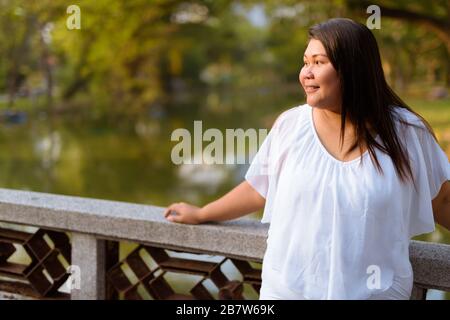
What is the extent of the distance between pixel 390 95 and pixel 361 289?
1.45 ft

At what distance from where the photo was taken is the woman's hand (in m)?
2.06

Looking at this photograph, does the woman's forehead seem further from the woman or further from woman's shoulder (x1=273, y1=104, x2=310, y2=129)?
woman's shoulder (x1=273, y1=104, x2=310, y2=129)

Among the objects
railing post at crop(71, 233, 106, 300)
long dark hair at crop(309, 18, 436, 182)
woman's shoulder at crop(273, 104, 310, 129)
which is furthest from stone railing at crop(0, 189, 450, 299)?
long dark hair at crop(309, 18, 436, 182)

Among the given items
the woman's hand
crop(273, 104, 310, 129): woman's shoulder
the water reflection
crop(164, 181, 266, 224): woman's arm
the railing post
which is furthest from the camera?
the water reflection

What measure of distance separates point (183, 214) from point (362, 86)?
2.69 ft

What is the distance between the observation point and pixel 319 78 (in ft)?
4.79

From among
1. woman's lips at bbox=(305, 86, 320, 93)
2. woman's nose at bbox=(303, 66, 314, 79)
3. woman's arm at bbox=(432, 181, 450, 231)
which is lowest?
woman's arm at bbox=(432, 181, 450, 231)

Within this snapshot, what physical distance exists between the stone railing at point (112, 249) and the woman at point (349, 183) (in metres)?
0.51

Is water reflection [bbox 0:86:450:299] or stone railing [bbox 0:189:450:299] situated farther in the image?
water reflection [bbox 0:86:450:299]

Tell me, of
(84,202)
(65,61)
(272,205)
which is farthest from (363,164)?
(65,61)

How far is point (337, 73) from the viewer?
1.45m

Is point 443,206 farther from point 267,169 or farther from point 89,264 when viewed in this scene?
point 89,264

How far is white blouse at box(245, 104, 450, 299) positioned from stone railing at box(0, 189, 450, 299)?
499mm

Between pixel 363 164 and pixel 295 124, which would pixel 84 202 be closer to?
pixel 295 124
